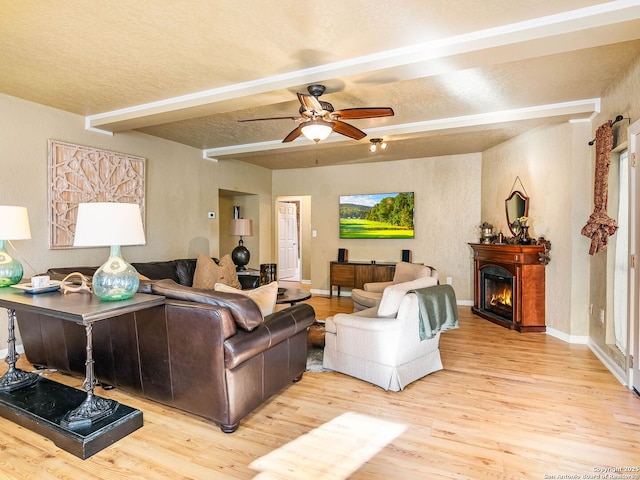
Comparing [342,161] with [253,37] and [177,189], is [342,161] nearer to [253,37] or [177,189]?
[177,189]

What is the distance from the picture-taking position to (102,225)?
2.12 m

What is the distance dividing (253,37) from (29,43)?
1581 mm

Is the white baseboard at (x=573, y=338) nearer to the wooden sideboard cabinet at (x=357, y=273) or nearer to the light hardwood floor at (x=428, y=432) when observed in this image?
the light hardwood floor at (x=428, y=432)

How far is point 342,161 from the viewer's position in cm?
668

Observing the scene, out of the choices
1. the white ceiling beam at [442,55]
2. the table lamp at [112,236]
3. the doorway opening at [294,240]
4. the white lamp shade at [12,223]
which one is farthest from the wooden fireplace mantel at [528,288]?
the white lamp shade at [12,223]

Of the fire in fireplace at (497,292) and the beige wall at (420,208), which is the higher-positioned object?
the beige wall at (420,208)

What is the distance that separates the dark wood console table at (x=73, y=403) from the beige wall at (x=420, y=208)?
5.02 metres

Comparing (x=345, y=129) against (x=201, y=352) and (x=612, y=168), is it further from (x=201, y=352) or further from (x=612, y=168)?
(x=612, y=168)

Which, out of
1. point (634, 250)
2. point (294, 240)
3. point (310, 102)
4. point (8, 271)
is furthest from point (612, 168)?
point (294, 240)

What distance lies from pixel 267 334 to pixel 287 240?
6383mm

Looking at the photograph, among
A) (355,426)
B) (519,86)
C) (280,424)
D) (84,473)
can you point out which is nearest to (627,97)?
(519,86)

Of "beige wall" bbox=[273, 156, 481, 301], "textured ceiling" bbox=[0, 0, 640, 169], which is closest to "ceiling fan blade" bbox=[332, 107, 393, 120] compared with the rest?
"textured ceiling" bbox=[0, 0, 640, 169]

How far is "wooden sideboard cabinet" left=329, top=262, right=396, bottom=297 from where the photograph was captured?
20.1 ft

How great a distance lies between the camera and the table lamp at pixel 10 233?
A: 8.78 ft
